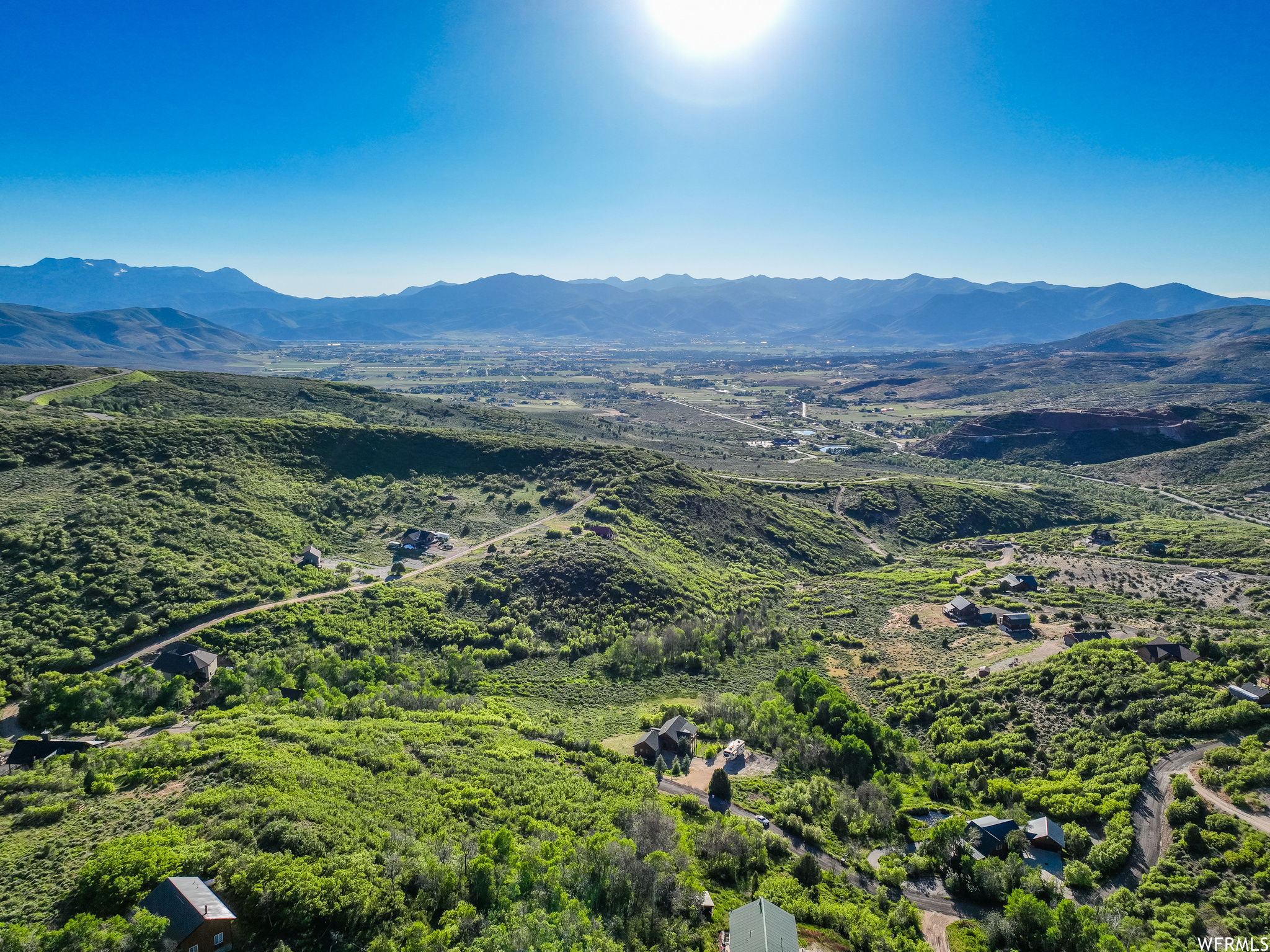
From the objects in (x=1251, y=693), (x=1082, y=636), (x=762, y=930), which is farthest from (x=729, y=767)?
(x=1082, y=636)

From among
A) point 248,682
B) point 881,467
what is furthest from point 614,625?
point 881,467

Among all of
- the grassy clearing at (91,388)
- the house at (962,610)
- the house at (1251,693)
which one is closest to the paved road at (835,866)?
the house at (1251,693)

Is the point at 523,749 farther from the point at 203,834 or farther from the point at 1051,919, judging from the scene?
the point at 1051,919

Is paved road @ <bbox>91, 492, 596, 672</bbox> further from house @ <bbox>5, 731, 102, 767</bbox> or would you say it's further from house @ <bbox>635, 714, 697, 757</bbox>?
house @ <bbox>635, 714, 697, 757</bbox>

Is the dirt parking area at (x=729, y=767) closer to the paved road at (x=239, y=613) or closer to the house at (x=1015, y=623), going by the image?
the house at (x=1015, y=623)

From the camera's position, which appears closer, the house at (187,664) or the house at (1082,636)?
the house at (187,664)

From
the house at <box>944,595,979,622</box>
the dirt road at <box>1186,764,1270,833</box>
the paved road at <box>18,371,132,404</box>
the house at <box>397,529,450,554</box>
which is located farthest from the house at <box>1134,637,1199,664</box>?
the paved road at <box>18,371,132,404</box>
